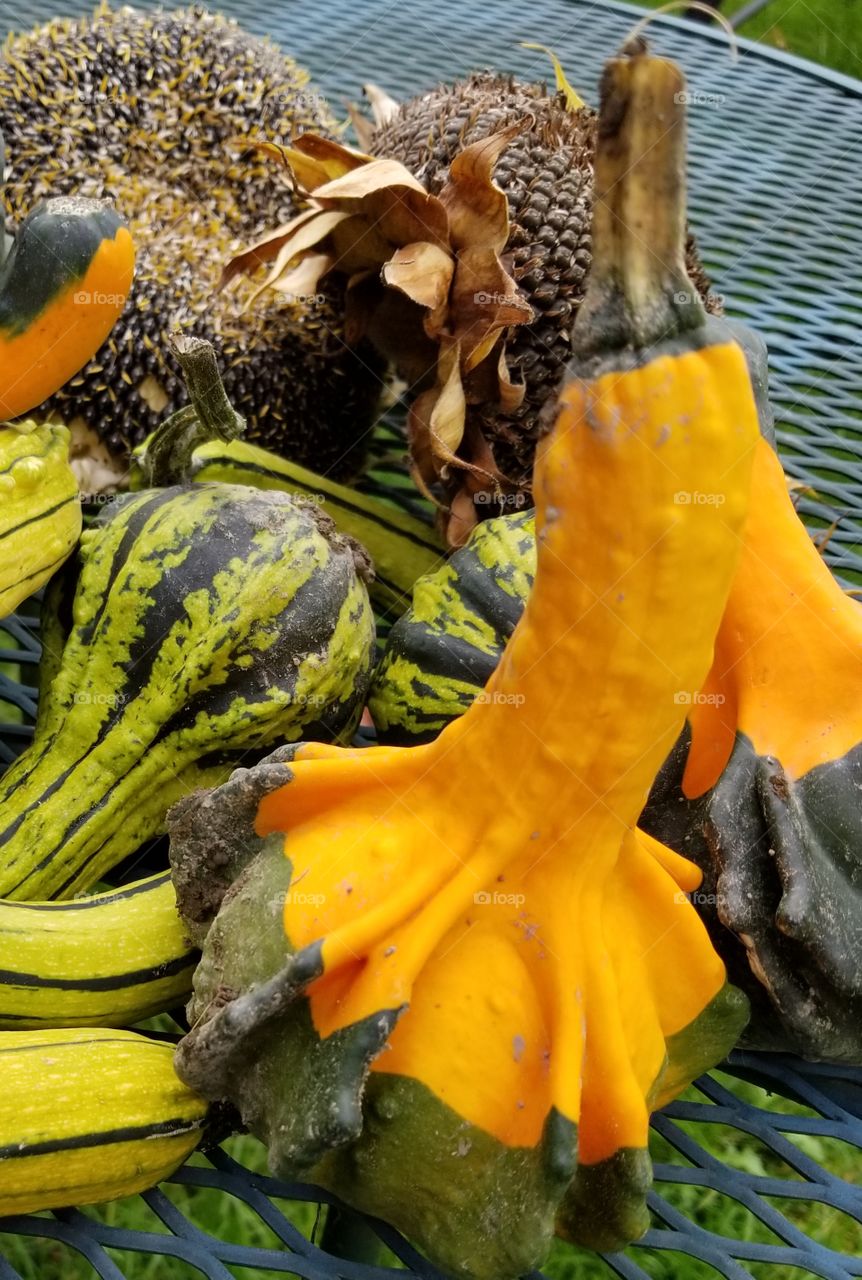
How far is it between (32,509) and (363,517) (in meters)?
0.31

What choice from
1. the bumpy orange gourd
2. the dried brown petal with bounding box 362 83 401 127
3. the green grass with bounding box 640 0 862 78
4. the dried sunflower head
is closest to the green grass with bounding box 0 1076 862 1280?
the bumpy orange gourd

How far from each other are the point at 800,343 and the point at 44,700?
1.02m

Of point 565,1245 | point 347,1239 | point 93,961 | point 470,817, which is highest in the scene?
point 470,817

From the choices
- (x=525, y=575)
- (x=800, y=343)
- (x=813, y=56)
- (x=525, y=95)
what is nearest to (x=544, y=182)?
(x=525, y=95)

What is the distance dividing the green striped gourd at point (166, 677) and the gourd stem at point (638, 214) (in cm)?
37

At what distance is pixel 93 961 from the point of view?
2.33 feet

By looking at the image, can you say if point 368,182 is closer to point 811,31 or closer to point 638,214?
point 638,214

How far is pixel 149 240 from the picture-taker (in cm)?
105

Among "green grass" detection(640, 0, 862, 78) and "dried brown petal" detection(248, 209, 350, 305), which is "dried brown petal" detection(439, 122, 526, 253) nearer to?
"dried brown petal" detection(248, 209, 350, 305)

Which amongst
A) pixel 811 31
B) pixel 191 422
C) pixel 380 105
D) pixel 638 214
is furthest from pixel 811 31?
pixel 638 214

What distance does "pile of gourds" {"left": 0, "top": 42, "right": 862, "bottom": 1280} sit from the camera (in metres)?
0.50

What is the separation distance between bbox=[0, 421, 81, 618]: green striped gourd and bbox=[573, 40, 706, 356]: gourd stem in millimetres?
460

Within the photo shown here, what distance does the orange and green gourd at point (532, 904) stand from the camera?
1.62 feet

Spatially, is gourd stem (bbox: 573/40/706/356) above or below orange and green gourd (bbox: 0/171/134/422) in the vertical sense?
above
